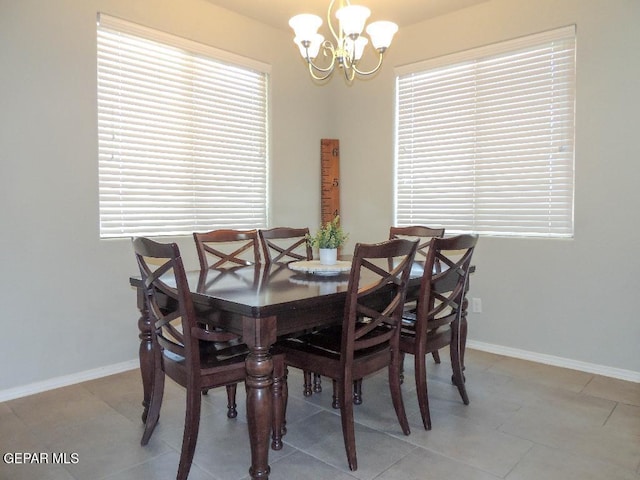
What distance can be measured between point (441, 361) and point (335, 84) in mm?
2732

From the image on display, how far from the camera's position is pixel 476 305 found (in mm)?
3688

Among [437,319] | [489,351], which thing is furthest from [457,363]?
[489,351]

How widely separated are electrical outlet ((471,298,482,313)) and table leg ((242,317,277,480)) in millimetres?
2380

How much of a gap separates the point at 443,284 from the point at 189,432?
5.14ft

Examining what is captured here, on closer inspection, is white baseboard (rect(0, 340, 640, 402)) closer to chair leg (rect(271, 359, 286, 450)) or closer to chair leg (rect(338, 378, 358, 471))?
chair leg (rect(271, 359, 286, 450))

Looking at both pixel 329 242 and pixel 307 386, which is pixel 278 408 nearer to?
pixel 307 386

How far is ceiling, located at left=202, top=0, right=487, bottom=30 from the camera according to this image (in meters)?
3.50

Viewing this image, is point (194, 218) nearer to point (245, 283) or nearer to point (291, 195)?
point (291, 195)

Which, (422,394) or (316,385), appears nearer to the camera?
(422,394)

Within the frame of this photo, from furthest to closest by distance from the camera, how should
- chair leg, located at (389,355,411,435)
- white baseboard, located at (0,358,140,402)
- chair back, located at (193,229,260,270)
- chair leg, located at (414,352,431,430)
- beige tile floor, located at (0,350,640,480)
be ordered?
chair back, located at (193,229,260,270) → white baseboard, located at (0,358,140,402) → chair leg, located at (414,352,431,430) → chair leg, located at (389,355,411,435) → beige tile floor, located at (0,350,640,480)

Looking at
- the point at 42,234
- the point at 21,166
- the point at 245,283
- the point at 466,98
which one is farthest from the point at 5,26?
the point at 466,98

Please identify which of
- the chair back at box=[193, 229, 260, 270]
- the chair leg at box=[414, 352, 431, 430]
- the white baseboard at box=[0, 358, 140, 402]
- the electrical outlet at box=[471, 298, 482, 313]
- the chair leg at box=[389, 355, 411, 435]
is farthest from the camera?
the electrical outlet at box=[471, 298, 482, 313]

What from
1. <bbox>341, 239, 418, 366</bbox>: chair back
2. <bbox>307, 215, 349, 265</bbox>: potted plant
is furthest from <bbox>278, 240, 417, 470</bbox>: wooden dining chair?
<bbox>307, 215, 349, 265</bbox>: potted plant

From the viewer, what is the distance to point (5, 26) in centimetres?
262
